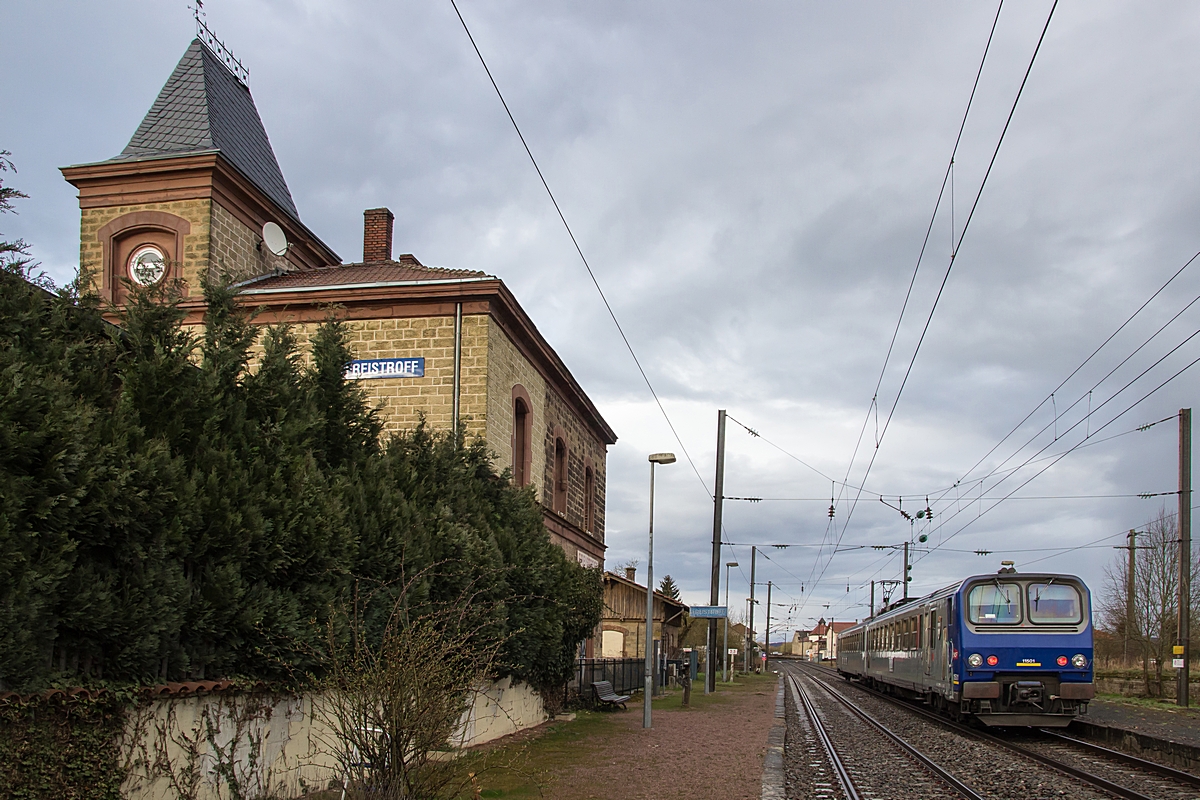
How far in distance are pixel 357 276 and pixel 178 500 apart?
48.7 ft

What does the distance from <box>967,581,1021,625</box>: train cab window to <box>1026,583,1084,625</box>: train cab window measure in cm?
26

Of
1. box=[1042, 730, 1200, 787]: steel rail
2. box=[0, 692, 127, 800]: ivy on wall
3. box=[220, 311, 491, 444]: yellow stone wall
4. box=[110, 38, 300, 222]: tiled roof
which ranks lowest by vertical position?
box=[1042, 730, 1200, 787]: steel rail

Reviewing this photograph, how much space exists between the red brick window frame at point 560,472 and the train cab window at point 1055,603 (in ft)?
39.6

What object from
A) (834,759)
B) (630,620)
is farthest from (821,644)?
(834,759)

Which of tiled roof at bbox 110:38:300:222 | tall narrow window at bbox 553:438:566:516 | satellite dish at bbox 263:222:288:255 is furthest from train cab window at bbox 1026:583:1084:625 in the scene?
tiled roof at bbox 110:38:300:222

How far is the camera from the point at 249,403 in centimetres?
921

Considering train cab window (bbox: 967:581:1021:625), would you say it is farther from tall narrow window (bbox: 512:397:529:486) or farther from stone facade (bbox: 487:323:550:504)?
tall narrow window (bbox: 512:397:529:486)

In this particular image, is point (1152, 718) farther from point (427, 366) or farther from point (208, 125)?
point (208, 125)

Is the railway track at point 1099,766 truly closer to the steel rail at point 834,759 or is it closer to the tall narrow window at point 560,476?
the steel rail at point 834,759

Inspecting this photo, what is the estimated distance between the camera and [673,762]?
41.0 feet

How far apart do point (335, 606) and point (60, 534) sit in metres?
3.39

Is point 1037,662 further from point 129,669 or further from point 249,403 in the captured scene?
point 129,669

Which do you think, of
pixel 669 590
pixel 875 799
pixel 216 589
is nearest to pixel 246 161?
pixel 216 589

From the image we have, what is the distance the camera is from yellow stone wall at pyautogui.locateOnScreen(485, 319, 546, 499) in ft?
64.8
